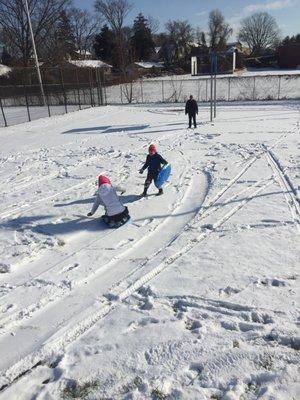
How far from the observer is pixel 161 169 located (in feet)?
28.5

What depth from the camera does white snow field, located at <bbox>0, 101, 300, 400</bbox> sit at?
12.1 feet

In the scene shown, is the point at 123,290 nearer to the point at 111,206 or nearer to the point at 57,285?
the point at 57,285

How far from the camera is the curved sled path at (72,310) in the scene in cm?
405

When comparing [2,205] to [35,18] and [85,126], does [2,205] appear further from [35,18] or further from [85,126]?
[35,18]

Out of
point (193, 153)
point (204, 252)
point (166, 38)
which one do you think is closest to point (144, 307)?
point (204, 252)

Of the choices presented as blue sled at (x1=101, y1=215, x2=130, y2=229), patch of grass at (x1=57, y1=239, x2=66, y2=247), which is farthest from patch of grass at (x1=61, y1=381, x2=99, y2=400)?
blue sled at (x1=101, y1=215, x2=130, y2=229)

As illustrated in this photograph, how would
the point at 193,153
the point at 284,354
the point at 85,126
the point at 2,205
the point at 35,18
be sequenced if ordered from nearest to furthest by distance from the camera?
the point at 284,354 → the point at 2,205 → the point at 193,153 → the point at 85,126 → the point at 35,18

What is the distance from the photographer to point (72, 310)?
4781 mm

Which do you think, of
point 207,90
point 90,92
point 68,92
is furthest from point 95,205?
point 207,90

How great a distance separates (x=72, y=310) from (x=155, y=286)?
1.19 meters

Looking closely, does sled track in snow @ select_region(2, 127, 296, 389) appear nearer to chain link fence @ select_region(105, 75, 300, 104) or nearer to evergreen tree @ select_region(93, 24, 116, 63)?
chain link fence @ select_region(105, 75, 300, 104)

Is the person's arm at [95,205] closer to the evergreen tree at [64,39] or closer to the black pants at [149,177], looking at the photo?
the black pants at [149,177]

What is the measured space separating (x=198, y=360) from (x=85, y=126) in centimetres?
1744

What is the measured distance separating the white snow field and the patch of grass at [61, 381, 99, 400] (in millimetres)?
11
